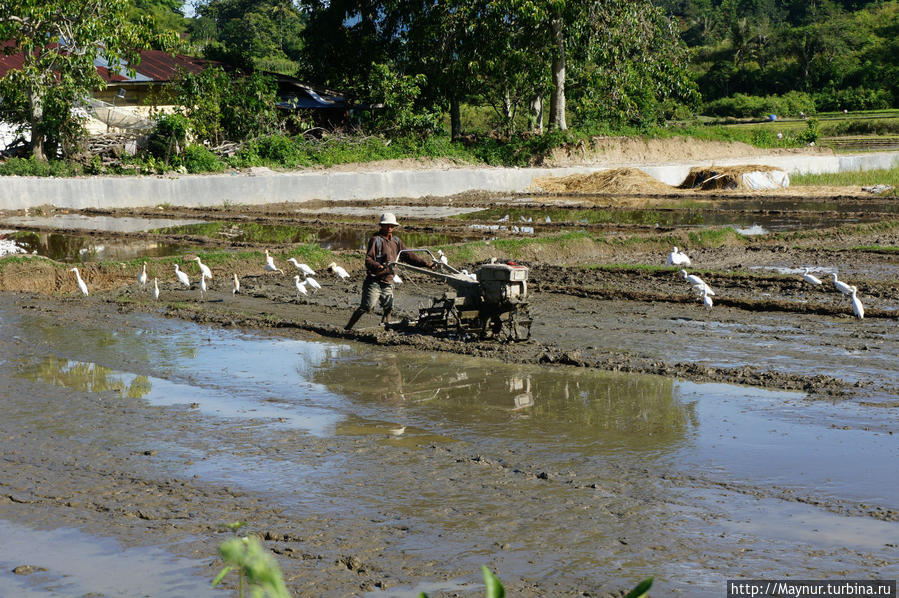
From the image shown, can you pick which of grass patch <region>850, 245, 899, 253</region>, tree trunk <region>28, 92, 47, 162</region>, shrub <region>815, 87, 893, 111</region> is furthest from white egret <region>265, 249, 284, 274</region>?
shrub <region>815, 87, 893, 111</region>

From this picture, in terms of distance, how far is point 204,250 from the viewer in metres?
18.4

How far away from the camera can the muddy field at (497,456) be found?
5.00 meters

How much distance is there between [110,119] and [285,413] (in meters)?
27.1

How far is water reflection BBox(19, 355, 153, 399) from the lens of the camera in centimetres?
905

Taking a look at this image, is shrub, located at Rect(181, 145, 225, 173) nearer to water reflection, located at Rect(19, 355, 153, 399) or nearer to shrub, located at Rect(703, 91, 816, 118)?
water reflection, located at Rect(19, 355, 153, 399)

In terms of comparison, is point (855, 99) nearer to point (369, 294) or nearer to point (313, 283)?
point (313, 283)

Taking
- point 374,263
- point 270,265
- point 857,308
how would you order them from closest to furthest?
1. point 374,263
2. point 857,308
3. point 270,265

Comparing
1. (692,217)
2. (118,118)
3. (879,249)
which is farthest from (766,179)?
(118,118)

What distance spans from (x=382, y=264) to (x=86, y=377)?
351cm

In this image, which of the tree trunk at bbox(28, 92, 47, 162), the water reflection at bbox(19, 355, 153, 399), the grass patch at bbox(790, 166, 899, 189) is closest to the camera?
the water reflection at bbox(19, 355, 153, 399)

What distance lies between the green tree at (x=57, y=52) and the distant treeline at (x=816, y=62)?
173ft

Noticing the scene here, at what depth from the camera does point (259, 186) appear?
1123 inches

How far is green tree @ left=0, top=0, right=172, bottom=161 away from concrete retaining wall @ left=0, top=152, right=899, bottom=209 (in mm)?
2943

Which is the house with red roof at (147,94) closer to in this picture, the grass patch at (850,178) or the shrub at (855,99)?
the grass patch at (850,178)
